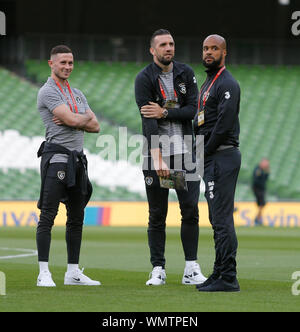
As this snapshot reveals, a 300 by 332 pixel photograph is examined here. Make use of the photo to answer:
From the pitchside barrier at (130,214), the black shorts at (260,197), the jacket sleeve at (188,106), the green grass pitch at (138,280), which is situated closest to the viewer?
the green grass pitch at (138,280)

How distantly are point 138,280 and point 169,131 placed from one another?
1.64 meters

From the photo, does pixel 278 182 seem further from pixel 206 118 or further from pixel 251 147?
pixel 206 118

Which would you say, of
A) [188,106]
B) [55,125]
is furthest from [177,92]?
[55,125]

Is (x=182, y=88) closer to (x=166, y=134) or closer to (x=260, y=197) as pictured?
(x=166, y=134)

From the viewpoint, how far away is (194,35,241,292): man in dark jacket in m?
7.82

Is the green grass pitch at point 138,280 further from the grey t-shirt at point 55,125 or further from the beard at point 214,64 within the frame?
A: the beard at point 214,64

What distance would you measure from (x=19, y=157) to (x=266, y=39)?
12241mm

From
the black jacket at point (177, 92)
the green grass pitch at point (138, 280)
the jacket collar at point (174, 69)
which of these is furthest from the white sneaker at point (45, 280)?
the jacket collar at point (174, 69)

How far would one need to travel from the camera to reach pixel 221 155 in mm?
7961

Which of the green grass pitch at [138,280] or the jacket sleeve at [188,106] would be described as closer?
the green grass pitch at [138,280]

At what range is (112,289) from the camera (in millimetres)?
8109

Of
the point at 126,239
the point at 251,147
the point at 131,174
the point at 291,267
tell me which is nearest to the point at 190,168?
the point at 291,267

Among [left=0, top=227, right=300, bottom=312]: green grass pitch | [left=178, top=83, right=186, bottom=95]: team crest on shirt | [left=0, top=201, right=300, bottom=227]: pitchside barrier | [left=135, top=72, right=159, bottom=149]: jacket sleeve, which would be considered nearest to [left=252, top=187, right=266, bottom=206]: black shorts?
[left=0, top=201, right=300, bottom=227]: pitchside barrier

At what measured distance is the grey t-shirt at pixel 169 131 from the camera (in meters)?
8.80
